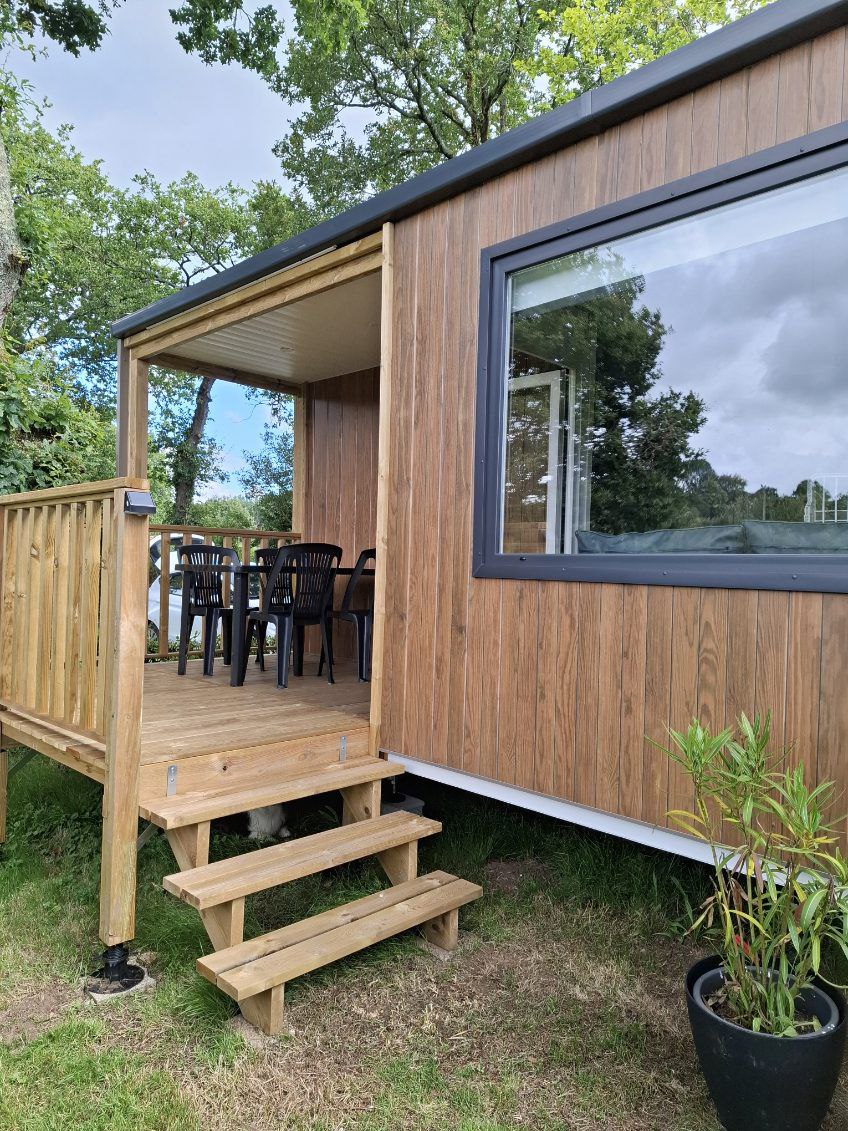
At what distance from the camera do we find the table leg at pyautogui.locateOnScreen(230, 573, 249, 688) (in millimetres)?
4281

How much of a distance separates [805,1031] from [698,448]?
1.54m

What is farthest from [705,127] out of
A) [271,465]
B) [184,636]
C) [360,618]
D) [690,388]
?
[271,465]

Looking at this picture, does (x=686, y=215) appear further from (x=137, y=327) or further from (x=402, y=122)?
(x=402, y=122)

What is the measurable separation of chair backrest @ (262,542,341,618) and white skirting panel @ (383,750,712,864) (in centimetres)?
137

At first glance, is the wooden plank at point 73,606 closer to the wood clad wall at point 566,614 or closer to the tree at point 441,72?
the wood clad wall at point 566,614

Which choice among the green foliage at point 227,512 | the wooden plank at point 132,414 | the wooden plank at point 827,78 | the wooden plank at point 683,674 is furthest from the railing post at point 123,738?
the green foliage at point 227,512

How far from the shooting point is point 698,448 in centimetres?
227

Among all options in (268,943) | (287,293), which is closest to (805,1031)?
(268,943)

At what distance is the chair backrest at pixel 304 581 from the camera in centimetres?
421

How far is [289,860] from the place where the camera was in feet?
8.12

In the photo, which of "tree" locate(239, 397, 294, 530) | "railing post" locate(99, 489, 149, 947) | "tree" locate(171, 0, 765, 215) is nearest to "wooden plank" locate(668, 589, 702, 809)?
"railing post" locate(99, 489, 149, 947)

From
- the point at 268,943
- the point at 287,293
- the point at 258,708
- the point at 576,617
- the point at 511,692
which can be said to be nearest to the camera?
the point at 268,943

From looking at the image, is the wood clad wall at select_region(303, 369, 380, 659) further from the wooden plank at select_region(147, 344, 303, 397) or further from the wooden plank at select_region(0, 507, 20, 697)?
the wooden plank at select_region(0, 507, 20, 697)

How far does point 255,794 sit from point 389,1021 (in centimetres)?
90
